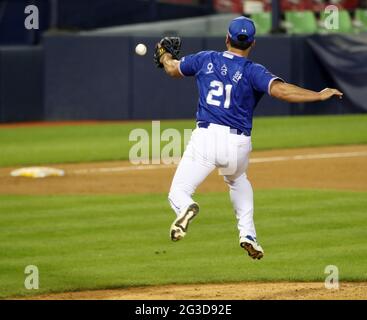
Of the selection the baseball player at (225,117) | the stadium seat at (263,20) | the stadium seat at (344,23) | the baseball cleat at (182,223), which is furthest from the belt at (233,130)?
the stadium seat at (263,20)

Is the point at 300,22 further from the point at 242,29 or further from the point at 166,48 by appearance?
the point at 242,29

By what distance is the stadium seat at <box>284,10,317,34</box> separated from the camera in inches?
997

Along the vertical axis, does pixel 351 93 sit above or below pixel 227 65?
below

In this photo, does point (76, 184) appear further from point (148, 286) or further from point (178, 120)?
point (178, 120)

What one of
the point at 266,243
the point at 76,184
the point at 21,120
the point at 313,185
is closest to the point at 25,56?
the point at 21,120

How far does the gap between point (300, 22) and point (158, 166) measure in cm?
982

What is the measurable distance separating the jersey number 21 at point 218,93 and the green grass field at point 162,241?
1.76m

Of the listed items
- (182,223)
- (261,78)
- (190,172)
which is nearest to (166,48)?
(261,78)

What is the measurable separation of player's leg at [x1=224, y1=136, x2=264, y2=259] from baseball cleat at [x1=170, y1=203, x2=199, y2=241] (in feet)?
1.63

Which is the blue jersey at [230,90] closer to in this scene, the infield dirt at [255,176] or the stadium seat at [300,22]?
the infield dirt at [255,176]

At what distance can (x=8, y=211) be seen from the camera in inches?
502

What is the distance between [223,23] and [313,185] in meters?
13.4

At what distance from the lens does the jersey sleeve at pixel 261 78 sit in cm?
809

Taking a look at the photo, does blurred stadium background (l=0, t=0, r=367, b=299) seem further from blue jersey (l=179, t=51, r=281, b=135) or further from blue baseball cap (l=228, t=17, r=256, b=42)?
blue baseball cap (l=228, t=17, r=256, b=42)
